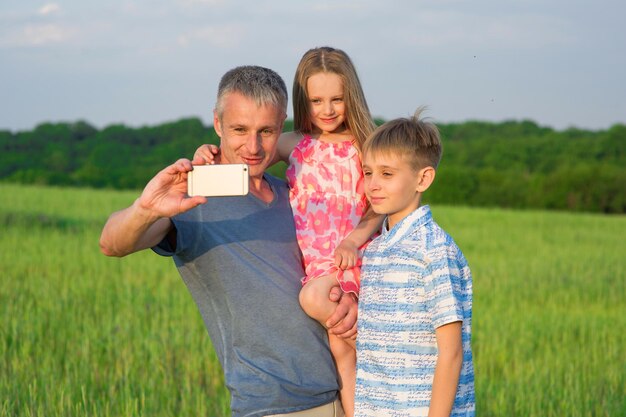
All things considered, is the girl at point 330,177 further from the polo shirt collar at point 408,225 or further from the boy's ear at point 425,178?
the boy's ear at point 425,178

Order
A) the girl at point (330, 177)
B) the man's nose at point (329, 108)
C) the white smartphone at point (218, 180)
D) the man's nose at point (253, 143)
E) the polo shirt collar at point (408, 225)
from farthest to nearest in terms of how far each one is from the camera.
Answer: the man's nose at point (329, 108)
the girl at point (330, 177)
the man's nose at point (253, 143)
the polo shirt collar at point (408, 225)
the white smartphone at point (218, 180)

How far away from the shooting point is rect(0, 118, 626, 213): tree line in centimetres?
3538

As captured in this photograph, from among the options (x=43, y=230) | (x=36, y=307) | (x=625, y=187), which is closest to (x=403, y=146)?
(x=36, y=307)

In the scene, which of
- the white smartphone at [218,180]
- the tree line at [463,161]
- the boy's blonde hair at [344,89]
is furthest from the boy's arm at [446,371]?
the tree line at [463,161]

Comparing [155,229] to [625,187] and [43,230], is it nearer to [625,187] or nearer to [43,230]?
[43,230]

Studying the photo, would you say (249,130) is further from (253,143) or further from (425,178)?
(425,178)

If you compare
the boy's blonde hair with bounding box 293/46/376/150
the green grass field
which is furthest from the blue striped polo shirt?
the green grass field

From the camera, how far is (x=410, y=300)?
2512 mm

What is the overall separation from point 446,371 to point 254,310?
25.1 inches

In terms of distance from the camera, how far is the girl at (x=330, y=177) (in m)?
2.86

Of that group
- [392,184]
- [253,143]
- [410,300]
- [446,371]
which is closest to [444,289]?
[410,300]

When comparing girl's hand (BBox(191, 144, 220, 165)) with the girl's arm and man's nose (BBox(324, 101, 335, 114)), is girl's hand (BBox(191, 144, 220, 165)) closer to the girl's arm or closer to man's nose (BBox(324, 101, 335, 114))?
the girl's arm

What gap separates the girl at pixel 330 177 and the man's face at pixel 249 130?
8cm

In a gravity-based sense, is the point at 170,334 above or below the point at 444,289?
below
